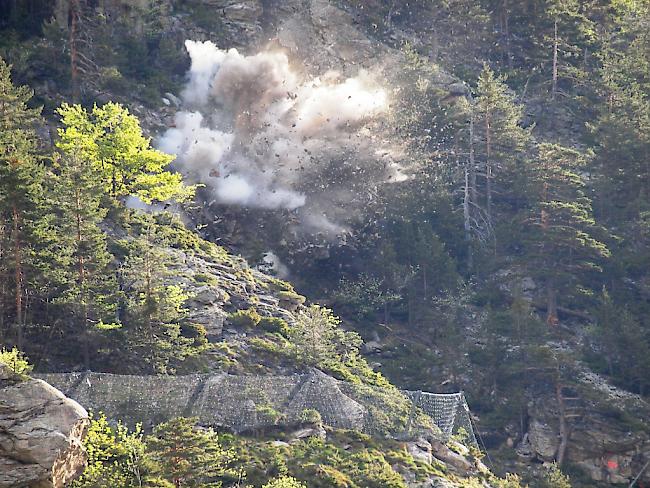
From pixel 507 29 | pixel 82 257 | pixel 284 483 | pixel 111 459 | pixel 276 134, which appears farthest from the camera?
pixel 507 29

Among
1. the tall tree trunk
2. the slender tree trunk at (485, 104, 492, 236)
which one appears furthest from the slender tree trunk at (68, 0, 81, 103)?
the tall tree trunk

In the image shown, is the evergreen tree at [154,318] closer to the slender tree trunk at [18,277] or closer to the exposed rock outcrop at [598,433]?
the slender tree trunk at [18,277]

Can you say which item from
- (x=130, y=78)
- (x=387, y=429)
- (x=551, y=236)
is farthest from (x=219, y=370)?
(x=130, y=78)

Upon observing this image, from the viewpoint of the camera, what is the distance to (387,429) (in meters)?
35.6

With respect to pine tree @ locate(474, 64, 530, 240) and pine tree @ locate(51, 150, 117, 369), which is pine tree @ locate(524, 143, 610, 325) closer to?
pine tree @ locate(474, 64, 530, 240)

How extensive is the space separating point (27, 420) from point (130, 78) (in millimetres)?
38106

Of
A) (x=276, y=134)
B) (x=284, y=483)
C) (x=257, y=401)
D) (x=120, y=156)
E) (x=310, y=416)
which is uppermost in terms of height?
(x=276, y=134)

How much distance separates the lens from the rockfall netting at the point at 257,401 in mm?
32312

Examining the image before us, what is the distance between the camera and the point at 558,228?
53.2 meters

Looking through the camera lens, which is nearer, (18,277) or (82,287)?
(18,277)

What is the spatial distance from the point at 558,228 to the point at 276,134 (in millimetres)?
17418

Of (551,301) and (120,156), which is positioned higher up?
(120,156)

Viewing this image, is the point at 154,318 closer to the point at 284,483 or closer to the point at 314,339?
the point at 314,339

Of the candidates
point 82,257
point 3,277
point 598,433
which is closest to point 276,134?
point 82,257
